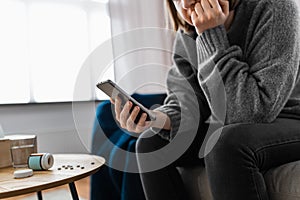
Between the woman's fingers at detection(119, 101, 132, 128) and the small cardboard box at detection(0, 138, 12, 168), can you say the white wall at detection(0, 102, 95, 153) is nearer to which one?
the small cardboard box at detection(0, 138, 12, 168)

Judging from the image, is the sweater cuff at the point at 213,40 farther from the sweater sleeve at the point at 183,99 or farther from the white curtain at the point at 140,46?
the white curtain at the point at 140,46

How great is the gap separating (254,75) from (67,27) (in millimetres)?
1986

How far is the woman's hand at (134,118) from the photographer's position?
0.83m

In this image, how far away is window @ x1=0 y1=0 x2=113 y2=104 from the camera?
2.29m

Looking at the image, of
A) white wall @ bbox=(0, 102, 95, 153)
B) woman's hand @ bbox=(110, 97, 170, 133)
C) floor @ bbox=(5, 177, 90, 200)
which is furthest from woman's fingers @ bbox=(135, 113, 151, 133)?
white wall @ bbox=(0, 102, 95, 153)

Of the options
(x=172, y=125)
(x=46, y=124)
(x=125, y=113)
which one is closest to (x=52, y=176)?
(x=125, y=113)

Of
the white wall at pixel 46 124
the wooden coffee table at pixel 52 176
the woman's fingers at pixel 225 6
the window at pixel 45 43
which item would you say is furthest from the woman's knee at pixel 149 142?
the window at pixel 45 43

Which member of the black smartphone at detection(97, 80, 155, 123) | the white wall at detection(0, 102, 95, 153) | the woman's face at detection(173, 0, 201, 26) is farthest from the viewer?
the white wall at detection(0, 102, 95, 153)

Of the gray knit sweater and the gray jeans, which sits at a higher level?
the gray knit sweater

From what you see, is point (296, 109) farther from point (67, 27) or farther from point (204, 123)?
point (67, 27)

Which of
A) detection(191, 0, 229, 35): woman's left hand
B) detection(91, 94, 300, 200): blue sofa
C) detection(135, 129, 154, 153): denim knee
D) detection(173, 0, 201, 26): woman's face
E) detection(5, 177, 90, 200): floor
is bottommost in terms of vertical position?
detection(5, 177, 90, 200): floor

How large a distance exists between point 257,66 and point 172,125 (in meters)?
0.25

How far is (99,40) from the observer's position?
268cm

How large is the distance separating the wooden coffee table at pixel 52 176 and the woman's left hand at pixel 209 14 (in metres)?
0.40
